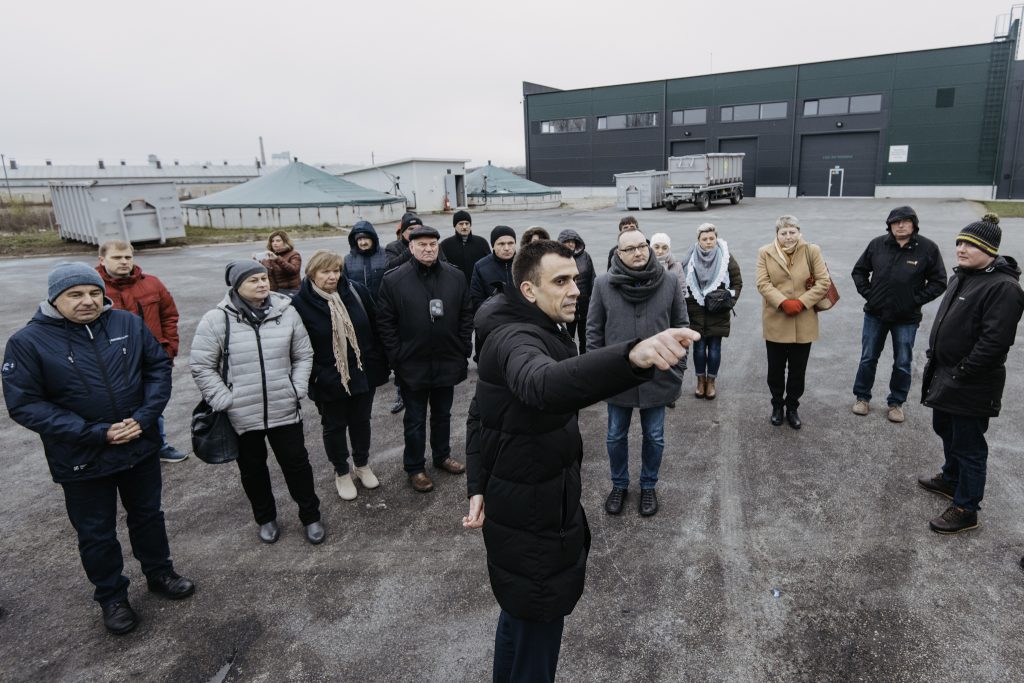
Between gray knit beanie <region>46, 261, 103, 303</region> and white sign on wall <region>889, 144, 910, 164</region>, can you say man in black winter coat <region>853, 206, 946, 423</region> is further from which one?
white sign on wall <region>889, 144, 910, 164</region>

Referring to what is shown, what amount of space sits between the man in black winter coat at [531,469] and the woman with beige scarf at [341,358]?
8.02ft

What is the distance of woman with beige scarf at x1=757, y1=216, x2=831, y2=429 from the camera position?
555 centimetres

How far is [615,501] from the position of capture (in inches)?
176

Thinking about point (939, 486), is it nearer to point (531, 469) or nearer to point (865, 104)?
point (531, 469)

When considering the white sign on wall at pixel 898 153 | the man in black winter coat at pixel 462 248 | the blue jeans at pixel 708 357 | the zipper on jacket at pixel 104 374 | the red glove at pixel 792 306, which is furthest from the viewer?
the white sign on wall at pixel 898 153

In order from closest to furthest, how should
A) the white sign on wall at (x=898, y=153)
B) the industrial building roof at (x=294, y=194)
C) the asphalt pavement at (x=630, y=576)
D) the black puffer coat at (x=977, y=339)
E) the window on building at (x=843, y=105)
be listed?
1. the asphalt pavement at (x=630, y=576)
2. the black puffer coat at (x=977, y=339)
3. the industrial building roof at (x=294, y=194)
4. the white sign on wall at (x=898, y=153)
5. the window on building at (x=843, y=105)

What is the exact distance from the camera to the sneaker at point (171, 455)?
555 cm

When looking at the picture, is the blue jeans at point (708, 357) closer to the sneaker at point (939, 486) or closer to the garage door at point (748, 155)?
the sneaker at point (939, 486)

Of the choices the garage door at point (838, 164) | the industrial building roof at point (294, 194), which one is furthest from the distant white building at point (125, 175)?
the garage door at point (838, 164)

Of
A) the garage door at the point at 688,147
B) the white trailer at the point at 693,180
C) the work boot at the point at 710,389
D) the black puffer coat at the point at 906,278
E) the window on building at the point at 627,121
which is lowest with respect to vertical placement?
the work boot at the point at 710,389

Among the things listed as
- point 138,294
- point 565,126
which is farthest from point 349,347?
point 565,126

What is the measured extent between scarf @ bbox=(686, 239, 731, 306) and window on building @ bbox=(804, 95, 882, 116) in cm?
4212

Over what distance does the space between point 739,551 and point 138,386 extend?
3.79m

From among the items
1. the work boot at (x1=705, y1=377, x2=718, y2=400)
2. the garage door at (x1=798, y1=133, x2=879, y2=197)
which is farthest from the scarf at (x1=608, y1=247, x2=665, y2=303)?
the garage door at (x1=798, y1=133, x2=879, y2=197)
